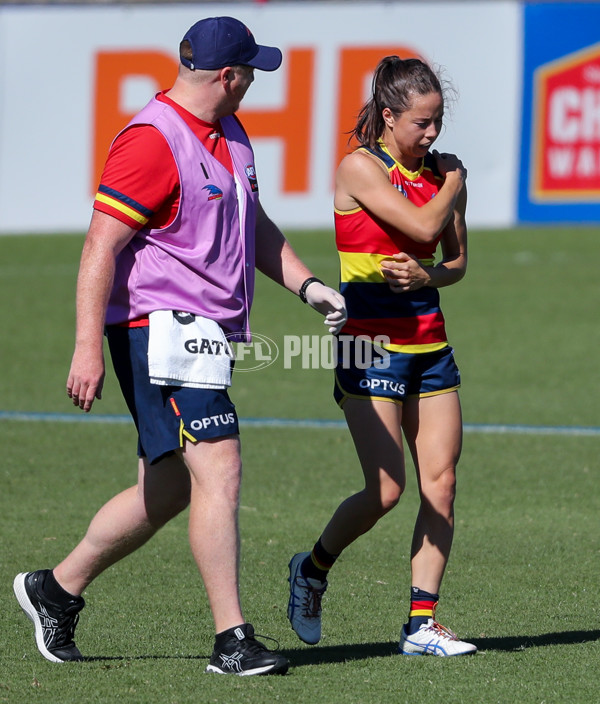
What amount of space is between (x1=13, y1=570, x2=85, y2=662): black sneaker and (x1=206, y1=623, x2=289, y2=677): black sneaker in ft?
1.92

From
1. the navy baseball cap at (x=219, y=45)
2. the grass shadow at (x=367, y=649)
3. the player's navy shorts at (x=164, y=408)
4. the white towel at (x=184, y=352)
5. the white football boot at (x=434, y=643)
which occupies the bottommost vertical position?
the grass shadow at (x=367, y=649)

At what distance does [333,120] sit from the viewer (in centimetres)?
1836

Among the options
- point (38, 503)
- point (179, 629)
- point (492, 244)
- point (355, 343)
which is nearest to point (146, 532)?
point (179, 629)

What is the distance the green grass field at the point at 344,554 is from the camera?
4246 mm

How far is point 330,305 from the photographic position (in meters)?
4.43

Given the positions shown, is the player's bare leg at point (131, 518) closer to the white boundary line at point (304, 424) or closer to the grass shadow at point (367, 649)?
the grass shadow at point (367, 649)

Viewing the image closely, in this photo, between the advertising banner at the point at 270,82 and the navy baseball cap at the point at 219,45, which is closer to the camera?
the navy baseball cap at the point at 219,45

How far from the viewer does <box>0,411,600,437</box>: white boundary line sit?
887 centimetres

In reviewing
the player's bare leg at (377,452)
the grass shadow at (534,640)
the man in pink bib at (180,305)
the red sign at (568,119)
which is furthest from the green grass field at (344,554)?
the red sign at (568,119)

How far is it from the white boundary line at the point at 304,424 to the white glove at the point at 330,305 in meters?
4.56

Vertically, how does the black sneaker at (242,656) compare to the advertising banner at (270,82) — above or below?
below

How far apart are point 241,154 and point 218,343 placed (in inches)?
27.6

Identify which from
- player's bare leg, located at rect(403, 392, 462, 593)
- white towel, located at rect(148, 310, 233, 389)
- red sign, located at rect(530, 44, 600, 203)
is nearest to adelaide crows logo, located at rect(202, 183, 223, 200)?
white towel, located at rect(148, 310, 233, 389)

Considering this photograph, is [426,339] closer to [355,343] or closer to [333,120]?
[355,343]
